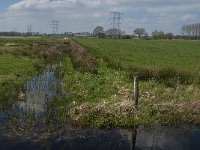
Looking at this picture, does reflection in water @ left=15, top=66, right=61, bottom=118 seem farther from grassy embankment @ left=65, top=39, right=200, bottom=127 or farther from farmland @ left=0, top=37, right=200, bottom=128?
grassy embankment @ left=65, top=39, right=200, bottom=127

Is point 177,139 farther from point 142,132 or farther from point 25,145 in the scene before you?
point 25,145

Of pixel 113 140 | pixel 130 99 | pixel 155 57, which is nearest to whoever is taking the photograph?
pixel 113 140

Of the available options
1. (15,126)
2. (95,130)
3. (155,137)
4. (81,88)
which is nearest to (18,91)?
(81,88)

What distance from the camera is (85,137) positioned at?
1209cm

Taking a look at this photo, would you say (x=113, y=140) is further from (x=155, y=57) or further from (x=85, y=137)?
(x=155, y=57)

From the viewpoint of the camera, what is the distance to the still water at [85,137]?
11.2 metres

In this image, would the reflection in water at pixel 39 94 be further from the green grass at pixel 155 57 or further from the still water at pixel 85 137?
the green grass at pixel 155 57

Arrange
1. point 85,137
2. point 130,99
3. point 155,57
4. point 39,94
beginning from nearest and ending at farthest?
point 85,137, point 130,99, point 39,94, point 155,57

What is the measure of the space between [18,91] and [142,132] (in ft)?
27.2

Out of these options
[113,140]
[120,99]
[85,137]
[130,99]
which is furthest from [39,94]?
[113,140]

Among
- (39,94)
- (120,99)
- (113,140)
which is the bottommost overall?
(113,140)

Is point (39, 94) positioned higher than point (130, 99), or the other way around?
point (130, 99)

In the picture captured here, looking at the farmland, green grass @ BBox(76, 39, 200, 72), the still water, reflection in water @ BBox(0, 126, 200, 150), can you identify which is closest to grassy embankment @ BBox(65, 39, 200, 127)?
the farmland

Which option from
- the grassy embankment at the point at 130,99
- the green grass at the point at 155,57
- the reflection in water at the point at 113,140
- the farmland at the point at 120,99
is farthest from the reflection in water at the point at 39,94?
the green grass at the point at 155,57
